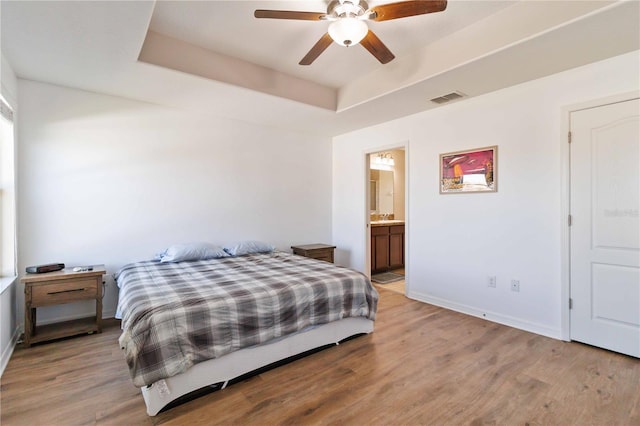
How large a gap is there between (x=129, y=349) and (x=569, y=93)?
12.7 ft

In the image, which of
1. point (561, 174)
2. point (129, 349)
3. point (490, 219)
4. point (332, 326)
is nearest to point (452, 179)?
point (490, 219)

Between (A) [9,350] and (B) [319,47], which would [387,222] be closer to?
(B) [319,47]

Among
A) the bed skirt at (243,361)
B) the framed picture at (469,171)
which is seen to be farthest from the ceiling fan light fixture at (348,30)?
the bed skirt at (243,361)

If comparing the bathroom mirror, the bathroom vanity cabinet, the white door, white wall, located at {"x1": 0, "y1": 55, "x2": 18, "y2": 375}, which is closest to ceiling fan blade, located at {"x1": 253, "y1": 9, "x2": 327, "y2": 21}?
white wall, located at {"x1": 0, "y1": 55, "x2": 18, "y2": 375}

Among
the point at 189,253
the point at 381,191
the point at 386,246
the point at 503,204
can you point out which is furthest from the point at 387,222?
the point at 189,253

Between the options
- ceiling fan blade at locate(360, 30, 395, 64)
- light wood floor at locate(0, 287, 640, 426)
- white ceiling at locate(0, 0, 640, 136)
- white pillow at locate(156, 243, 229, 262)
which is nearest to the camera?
light wood floor at locate(0, 287, 640, 426)

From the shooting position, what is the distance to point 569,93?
2.65 metres

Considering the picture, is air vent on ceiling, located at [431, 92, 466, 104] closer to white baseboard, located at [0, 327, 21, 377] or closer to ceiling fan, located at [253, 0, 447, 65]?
ceiling fan, located at [253, 0, 447, 65]

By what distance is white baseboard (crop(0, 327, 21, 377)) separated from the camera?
220 centimetres

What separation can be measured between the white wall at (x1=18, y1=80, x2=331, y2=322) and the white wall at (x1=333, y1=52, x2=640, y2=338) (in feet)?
6.27

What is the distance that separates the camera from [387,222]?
18.1ft

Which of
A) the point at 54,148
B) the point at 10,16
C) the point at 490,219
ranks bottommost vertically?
the point at 490,219

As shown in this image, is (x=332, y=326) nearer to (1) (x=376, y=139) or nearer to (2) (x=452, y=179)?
(2) (x=452, y=179)

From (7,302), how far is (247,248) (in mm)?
2138
